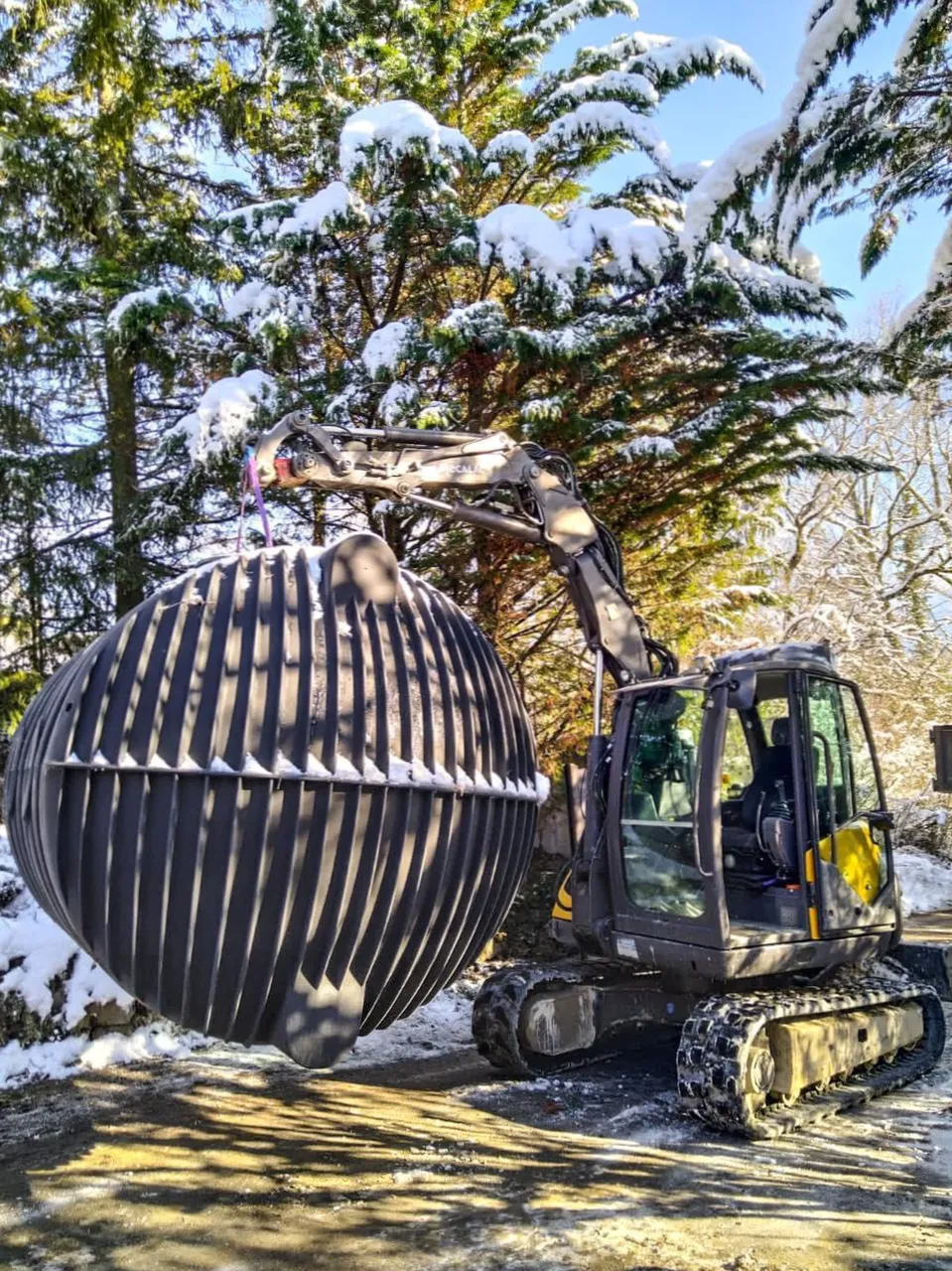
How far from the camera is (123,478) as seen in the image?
10.3m

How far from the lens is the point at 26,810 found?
319 cm

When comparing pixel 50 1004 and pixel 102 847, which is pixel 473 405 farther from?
pixel 102 847

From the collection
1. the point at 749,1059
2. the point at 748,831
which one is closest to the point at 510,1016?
the point at 749,1059

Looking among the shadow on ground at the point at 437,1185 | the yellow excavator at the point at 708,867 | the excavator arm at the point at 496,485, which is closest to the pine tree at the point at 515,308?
the excavator arm at the point at 496,485

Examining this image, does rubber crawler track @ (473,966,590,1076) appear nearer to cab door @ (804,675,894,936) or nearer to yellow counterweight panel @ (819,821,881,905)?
cab door @ (804,675,894,936)

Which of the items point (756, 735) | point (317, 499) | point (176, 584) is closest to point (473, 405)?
point (317, 499)

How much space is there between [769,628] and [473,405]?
10792mm

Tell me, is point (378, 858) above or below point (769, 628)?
below

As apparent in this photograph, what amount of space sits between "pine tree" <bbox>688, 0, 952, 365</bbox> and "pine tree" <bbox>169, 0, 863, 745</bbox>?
5.29ft

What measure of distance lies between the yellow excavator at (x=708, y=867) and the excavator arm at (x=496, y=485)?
1cm

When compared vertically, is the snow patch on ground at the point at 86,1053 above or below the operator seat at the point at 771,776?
below

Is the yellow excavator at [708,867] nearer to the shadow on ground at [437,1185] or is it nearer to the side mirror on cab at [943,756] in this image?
the shadow on ground at [437,1185]

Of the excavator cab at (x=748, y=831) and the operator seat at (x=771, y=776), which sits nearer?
the excavator cab at (x=748, y=831)

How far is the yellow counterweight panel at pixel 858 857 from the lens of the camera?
6.39m
